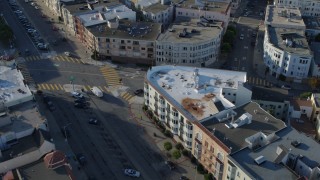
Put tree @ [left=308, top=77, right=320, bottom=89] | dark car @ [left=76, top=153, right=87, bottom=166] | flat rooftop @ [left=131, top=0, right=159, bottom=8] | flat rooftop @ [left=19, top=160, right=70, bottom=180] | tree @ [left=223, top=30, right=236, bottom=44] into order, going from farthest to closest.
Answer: flat rooftop @ [left=131, top=0, right=159, bottom=8] < tree @ [left=223, top=30, right=236, bottom=44] < tree @ [left=308, top=77, right=320, bottom=89] < dark car @ [left=76, top=153, right=87, bottom=166] < flat rooftop @ [left=19, top=160, right=70, bottom=180]

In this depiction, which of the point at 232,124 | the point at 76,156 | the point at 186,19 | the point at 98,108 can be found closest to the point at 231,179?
the point at 232,124

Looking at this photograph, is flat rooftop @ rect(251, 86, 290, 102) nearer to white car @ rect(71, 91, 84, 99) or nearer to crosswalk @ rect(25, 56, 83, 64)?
white car @ rect(71, 91, 84, 99)


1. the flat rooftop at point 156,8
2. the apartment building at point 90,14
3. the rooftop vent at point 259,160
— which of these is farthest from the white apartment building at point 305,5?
the rooftop vent at point 259,160

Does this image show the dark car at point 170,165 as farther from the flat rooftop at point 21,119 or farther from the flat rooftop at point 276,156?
the flat rooftop at point 21,119

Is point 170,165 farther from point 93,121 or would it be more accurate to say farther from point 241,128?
point 93,121

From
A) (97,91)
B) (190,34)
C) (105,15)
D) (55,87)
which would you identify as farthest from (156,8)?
(55,87)

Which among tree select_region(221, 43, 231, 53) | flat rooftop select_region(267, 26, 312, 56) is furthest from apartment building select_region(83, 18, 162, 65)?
flat rooftop select_region(267, 26, 312, 56)

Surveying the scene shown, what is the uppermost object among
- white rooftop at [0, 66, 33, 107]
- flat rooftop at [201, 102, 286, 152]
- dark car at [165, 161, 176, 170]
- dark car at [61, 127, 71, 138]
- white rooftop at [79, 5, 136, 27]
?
white rooftop at [79, 5, 136, 27]
